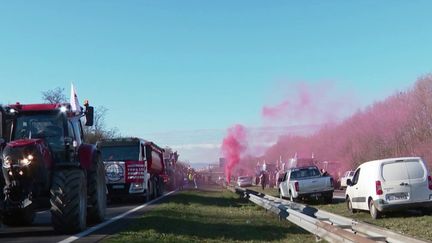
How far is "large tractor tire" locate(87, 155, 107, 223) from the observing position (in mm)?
14599

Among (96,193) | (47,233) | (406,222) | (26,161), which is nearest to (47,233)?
(47,233)

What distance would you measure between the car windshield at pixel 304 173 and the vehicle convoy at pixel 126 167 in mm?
7421

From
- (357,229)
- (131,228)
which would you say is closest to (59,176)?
(131,228)

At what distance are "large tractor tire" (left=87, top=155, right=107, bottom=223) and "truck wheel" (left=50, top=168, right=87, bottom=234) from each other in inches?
86.6

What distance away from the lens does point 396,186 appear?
16.6 metres

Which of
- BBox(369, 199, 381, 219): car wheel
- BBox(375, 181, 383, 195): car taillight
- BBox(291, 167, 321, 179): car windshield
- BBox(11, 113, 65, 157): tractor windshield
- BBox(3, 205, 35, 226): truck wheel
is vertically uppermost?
BBox(11, 113, 65, 157): tractor windshield

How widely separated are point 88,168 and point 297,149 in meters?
71.8

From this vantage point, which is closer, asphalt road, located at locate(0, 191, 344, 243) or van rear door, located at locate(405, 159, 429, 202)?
asphalt road, located at locate(0, 191, 344, 243)

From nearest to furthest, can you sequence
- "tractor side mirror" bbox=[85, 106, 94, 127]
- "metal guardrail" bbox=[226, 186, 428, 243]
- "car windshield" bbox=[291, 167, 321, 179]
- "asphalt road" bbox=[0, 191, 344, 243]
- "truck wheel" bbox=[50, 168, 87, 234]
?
"metal guardrail" bbox=[226, 186, 428, 243], "asphalt road" bbox=[0, 191, 344, 243], "truck wheel" bbox=[50, 168, 87, 234], "tractor side mirror" bbox=[85, 106, 94, 127], "car windshield" bbox=[291, 167, 321, 179]

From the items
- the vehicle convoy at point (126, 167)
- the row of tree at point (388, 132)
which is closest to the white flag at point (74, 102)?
the vehicle convoy at point (126, 167)

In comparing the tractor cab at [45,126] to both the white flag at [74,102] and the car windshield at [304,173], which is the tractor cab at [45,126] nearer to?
the white flag at [74,102]

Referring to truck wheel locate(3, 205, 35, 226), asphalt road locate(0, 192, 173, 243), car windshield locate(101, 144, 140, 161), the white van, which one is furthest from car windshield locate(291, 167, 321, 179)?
truck wheel locate(3, 205, 35, 226)

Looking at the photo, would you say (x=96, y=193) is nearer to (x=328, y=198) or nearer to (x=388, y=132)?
(x=328, y=198)

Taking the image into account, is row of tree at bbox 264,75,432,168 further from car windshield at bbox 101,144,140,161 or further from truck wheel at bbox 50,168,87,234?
truck wheel at bbox 50,168,87,234
